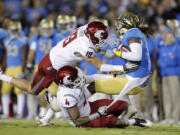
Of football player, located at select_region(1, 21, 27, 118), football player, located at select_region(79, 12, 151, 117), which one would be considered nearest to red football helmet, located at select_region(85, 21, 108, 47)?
football player, located at select_region(79, 12, 151, 117)

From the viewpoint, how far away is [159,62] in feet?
32.8

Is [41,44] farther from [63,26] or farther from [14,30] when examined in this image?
[14,30]

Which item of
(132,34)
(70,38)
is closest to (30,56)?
(70,38)

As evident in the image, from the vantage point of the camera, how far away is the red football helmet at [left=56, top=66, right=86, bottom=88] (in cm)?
672

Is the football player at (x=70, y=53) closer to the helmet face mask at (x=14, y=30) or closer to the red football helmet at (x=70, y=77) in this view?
the red football helmet at (x=70, y=77)

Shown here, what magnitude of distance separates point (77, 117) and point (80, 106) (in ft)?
0.53

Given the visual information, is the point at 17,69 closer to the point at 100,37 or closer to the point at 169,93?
the point at 169,93

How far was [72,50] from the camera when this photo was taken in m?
7.07

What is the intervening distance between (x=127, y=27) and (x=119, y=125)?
133 centimetres

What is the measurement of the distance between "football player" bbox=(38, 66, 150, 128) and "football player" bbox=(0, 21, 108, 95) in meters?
0.31

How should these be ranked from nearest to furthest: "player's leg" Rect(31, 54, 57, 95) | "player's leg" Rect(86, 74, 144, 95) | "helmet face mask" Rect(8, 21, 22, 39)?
"player's leg" Rect(86, 74, 144, 95) < "player's leg" Rect(31, 54, 57, 95) < "helmet face mask" Rect(8, 21, 22, 39)

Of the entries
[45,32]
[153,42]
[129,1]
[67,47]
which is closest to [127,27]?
[67,47]

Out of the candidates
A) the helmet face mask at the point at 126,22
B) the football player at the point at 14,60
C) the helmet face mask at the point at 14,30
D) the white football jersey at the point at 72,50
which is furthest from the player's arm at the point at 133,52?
the helmet face mask at the point at 14,30

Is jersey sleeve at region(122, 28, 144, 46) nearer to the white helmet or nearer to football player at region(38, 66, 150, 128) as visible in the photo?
football player at region(38, 66, 150, 128)
